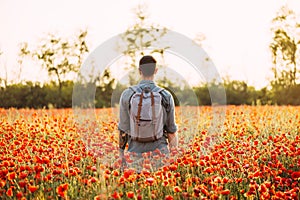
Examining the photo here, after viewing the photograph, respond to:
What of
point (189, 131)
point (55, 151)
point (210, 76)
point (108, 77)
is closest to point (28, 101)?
point (108, 77)

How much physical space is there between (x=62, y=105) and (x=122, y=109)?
A: 14.6 m

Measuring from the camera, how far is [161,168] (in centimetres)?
440

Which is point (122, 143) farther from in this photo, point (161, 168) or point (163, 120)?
point (161, 168)

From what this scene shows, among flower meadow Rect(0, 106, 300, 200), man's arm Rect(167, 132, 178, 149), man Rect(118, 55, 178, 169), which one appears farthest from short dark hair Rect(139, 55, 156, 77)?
flower meadow Rect(0, 106, 300, 200)

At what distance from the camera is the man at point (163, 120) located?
4.83m

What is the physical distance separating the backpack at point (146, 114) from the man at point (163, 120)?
2.6 inches

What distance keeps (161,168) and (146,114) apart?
0.62m

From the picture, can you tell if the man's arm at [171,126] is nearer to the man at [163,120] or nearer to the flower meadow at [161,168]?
the man at [163,120]

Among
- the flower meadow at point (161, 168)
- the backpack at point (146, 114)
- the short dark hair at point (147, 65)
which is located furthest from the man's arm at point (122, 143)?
the short dark hair at point (147, 65)

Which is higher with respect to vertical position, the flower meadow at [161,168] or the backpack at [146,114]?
the backpack at [146,114]

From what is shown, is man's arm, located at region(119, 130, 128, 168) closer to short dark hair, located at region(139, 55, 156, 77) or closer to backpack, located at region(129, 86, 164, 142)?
backpack, located at region(129, 86, 164, 142)

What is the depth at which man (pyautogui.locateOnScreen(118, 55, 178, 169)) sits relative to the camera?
4.83m

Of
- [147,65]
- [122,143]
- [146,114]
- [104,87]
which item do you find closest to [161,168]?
[146,114]

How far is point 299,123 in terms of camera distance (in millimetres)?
8406
